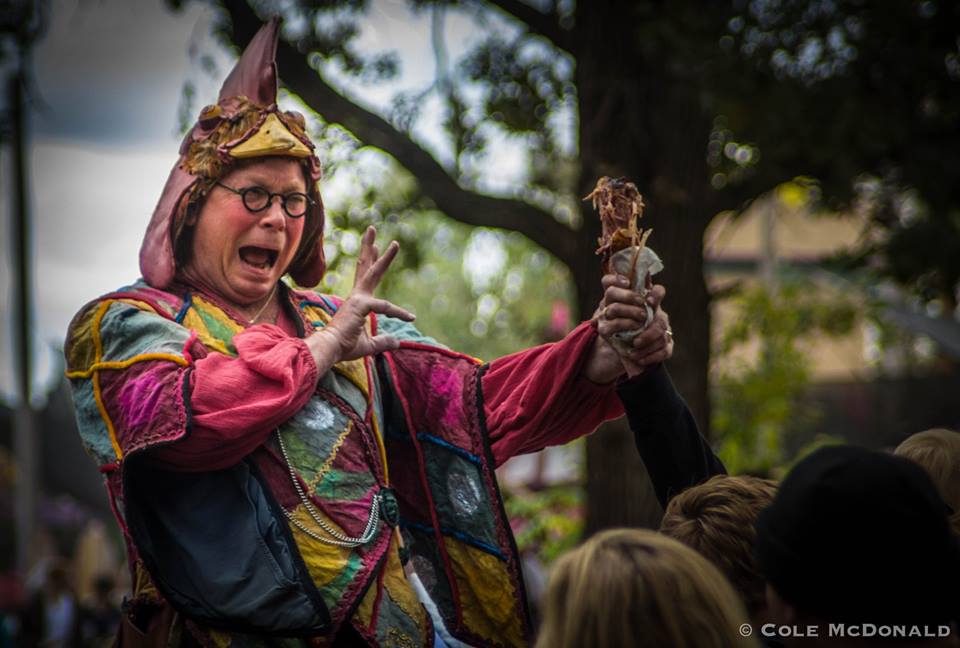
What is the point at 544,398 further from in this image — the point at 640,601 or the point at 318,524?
the point at 640,601

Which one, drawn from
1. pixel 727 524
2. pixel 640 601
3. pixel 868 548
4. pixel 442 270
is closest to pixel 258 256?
pixel 727 524

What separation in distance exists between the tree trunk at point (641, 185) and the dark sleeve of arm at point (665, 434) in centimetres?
271

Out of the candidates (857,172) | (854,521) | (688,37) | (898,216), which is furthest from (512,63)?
(854,521)

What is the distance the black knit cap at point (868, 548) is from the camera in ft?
6.24

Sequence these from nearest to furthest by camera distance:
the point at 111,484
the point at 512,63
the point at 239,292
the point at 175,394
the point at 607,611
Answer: the point at 607,611 < the point at 175,394 < the point at 111,484 < the point at 239,292 < the point at 512,63

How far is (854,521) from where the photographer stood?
191cm

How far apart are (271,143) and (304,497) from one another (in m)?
0.90

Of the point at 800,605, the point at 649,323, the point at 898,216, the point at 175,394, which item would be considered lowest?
the point at 800,605

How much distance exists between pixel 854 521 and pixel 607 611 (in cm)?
46

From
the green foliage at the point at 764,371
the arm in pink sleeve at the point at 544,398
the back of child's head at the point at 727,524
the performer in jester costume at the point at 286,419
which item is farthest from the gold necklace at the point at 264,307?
the green foliage at the point at 764,371

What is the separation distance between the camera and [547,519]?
750 cm

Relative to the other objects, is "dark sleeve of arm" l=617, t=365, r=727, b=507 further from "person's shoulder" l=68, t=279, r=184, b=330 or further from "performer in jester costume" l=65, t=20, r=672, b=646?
"person's shoulder" l=68, t=279, r=184, b=330

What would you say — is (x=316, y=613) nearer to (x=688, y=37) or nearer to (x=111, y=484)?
(x=111, y=484)

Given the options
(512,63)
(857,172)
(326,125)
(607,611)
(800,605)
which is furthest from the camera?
(512,63)
